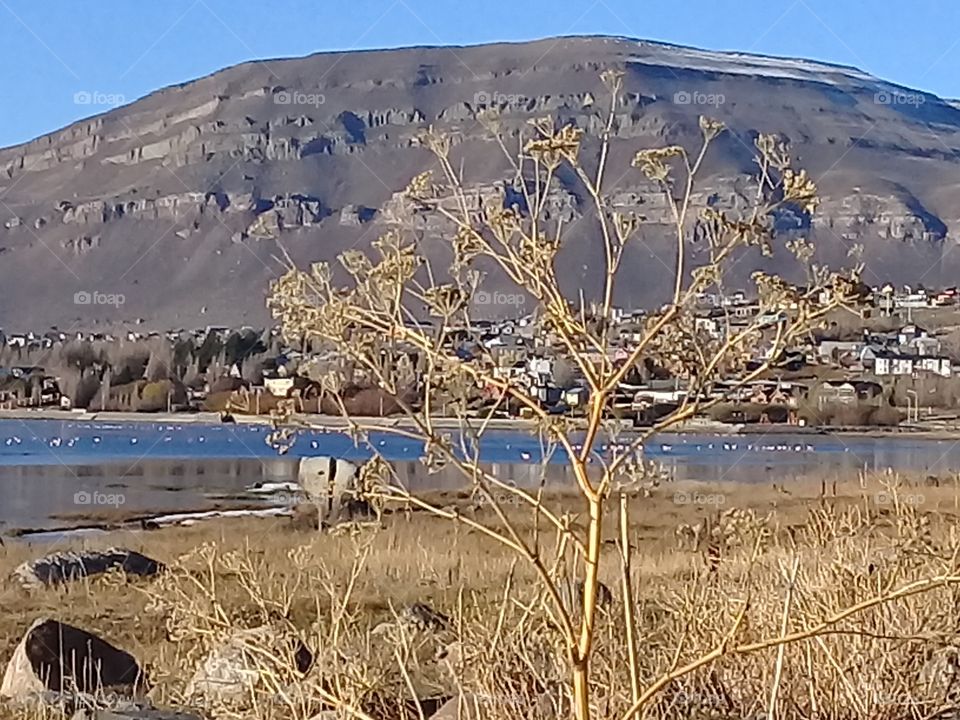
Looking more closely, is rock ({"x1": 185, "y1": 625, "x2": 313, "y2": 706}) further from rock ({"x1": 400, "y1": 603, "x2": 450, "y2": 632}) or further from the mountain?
the mountain

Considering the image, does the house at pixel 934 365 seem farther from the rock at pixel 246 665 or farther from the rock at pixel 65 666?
the rock at pixel 246 665

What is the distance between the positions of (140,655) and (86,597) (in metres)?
3.32

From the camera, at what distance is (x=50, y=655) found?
796 centimetres

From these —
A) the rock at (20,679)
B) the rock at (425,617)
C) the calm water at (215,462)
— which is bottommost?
the calm water at (215,462)

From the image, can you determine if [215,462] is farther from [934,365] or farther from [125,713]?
[125,713]

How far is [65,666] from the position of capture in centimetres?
791

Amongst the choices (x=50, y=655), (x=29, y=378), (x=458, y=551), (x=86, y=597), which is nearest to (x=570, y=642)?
(x=50, y=655)

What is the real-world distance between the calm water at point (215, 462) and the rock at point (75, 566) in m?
2.38

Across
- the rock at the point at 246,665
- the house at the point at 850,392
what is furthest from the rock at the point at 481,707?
the house at the point at 850,392

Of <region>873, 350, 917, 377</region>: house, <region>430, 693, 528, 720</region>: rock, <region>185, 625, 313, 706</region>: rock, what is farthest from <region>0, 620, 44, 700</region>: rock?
<region>873, 350, 917, 377</region>: house

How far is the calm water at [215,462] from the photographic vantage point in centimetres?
2709

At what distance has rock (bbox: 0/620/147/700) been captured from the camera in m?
7.58

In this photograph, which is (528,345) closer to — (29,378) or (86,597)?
(86,597)

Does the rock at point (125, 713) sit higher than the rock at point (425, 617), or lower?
higher
